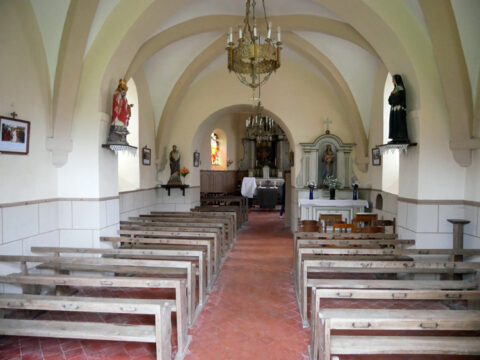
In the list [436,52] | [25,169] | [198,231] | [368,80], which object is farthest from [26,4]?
[368,80]

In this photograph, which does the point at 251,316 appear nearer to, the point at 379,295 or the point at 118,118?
the point at 379,295

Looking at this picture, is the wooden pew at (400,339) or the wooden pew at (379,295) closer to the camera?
the wooden pew at (400,339)

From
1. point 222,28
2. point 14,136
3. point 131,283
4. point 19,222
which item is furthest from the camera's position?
point 222,28

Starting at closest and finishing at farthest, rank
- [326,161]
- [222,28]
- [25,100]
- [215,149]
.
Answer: [25,100]
[222,28]
[326,161]
[215,149]

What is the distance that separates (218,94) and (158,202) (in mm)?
4150

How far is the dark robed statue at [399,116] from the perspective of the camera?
5742mm

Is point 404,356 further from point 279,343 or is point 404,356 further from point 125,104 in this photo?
point 125,104

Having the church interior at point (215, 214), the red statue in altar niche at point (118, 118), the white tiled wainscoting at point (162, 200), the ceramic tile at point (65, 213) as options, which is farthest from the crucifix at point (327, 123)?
the ceramic tile at point (65, 213)

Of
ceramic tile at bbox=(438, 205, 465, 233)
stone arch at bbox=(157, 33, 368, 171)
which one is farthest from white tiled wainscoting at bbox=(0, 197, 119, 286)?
ceramic tile at bbox=(438, 205, 465, 233)

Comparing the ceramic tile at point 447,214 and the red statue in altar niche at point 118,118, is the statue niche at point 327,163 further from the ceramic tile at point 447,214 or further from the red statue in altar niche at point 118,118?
the red statue in altar niche at point 118,118

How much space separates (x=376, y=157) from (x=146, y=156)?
6620mm

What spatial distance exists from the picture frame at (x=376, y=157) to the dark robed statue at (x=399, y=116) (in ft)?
10.9

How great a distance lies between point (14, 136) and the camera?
4836 millimetres

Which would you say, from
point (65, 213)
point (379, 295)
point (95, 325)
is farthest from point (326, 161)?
point (95, 325)
